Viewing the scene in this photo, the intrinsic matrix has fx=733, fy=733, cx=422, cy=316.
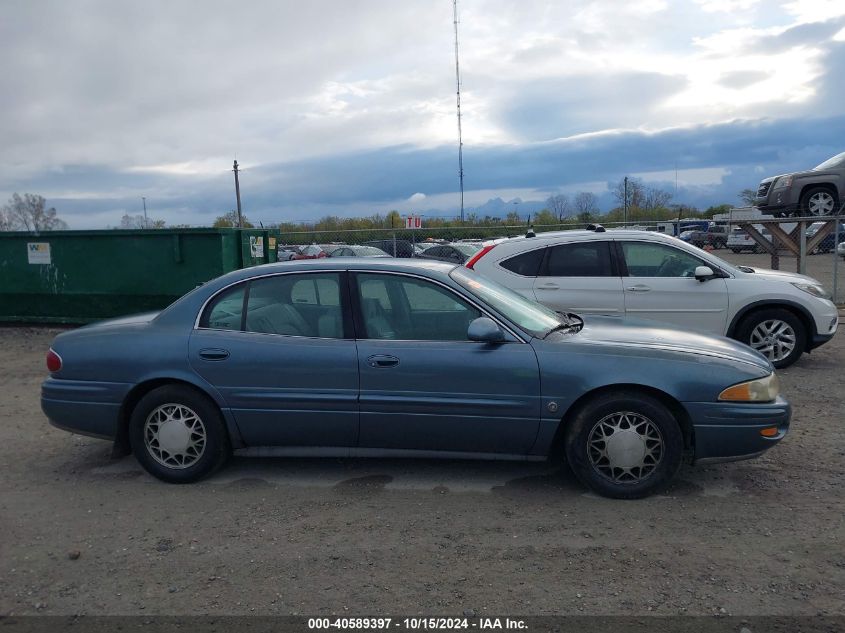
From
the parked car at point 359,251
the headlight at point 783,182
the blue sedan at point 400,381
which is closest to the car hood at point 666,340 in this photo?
the blue sedan at point 400,381

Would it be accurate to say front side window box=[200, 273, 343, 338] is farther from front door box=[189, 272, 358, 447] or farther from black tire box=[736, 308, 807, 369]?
black tire box=[736, 308, 807, 369]

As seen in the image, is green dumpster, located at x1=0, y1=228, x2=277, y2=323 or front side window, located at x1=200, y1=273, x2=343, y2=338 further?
green dumpster, located at x1=0, y1=228, x2=277, y2=323

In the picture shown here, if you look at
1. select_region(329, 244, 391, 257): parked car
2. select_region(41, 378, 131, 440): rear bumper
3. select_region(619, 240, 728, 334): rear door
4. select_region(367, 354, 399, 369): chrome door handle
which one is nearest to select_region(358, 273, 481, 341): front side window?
select_region(367, 354, 399, 369): chrome door handle

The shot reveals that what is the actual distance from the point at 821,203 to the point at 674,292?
30.4 ft

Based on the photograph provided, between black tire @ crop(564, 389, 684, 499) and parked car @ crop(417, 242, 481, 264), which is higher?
parked car @ crop(417, 242, 481, 264)

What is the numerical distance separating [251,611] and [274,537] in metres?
0.77

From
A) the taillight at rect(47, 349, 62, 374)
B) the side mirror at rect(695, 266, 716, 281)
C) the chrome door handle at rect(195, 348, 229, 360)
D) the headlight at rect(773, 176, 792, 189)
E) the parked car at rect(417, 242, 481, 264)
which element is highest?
the headlight at rect(773, 176, 792, 189)

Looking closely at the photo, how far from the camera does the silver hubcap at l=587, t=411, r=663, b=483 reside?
173 inches

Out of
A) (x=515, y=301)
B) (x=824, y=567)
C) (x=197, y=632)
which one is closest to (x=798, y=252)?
(x=515, y=301)

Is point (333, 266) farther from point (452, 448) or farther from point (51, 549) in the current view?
point (51, 549)

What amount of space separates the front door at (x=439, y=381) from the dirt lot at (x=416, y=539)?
39 cm

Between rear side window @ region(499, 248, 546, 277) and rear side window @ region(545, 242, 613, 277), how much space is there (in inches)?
4.4

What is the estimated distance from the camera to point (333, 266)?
4906mm

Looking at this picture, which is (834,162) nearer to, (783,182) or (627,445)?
(783,182)
